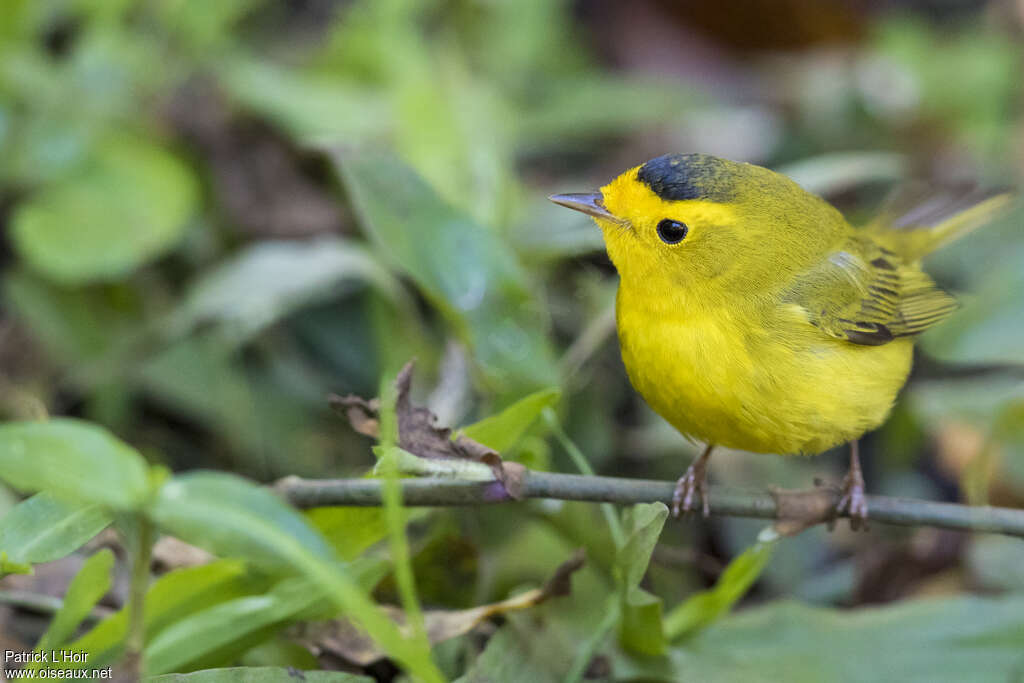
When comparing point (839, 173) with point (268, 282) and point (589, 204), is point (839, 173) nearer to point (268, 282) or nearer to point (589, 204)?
point (589, 204)

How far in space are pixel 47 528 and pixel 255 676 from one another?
41 cm

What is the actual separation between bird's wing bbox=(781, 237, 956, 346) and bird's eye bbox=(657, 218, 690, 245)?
10.7 inches

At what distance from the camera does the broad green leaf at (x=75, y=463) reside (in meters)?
1.24

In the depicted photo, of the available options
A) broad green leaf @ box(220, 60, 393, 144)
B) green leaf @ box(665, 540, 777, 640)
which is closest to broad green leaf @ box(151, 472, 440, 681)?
green leaf @ box(665, 540, 777, 640)

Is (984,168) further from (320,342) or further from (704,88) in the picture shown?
(320,342)

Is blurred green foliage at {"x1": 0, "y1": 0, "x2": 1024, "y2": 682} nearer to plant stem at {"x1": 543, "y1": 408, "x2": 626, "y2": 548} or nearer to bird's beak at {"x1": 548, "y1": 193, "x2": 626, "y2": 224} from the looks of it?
plant stem at {"x1": 543, "y1": 408, "x2": 626, "y2": 548}

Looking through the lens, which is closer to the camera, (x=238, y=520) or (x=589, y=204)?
(x=238, y=520)

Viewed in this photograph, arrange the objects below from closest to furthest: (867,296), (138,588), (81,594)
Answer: (138,588)
(81,594)
(867,296)

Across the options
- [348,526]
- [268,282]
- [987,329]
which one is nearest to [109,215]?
[268,282]

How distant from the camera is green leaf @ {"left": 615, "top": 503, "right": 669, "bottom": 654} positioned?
5.81 ft

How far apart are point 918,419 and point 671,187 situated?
5.16 ft

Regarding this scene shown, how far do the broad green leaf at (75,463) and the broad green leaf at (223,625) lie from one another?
58 centimetres

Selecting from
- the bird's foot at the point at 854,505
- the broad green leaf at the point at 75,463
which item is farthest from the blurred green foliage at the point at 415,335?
the bird's foot at the point at 854,505

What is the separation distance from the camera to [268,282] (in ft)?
9.91
